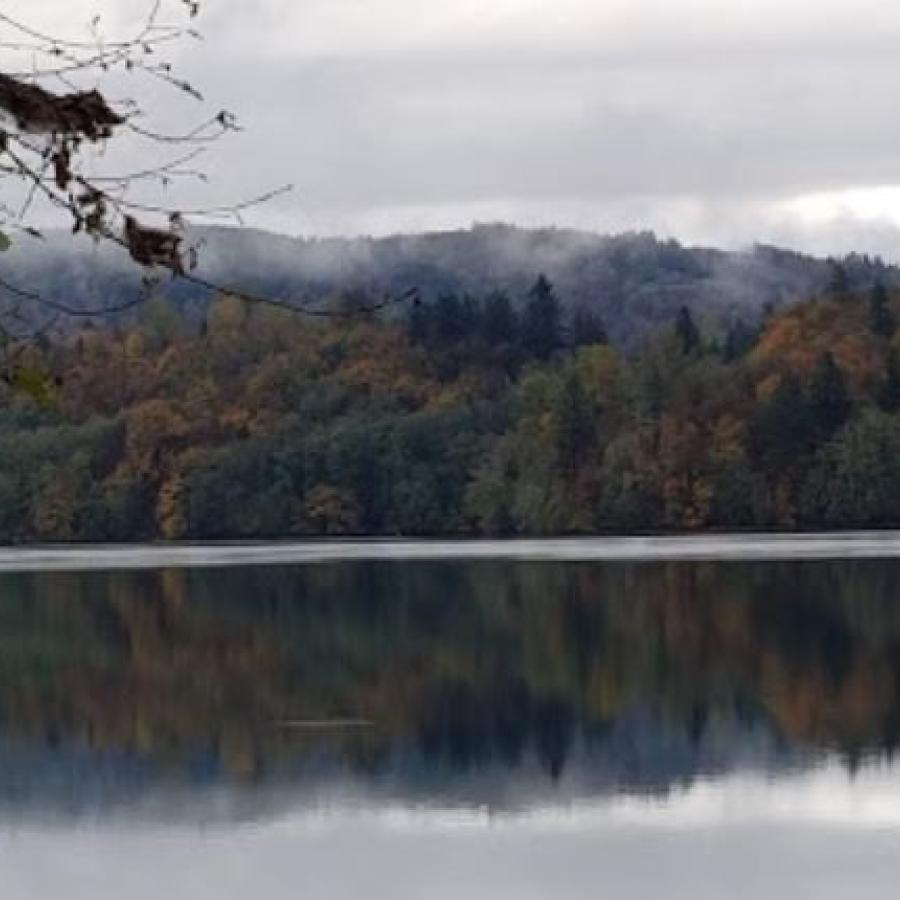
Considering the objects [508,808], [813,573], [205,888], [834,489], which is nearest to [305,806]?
[508,808]

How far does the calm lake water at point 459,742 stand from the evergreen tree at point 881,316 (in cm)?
2852

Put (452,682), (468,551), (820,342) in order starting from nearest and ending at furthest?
(452,682) → (468,551) → (820,342)

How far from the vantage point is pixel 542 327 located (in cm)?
8725

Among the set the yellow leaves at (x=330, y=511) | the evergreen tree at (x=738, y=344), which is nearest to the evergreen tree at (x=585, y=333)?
the evergreen tree at (x=738, y=344)

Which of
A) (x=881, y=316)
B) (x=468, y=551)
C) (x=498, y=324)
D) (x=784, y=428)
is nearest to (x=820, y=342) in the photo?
(x=881, y=316)

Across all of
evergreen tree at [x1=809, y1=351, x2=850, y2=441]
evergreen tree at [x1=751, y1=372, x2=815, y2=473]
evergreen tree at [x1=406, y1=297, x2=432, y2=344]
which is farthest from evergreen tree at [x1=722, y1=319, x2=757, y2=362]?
evergreen tree at [x1=406, y1=297, x2=432, y2=344]

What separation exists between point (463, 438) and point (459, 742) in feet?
165

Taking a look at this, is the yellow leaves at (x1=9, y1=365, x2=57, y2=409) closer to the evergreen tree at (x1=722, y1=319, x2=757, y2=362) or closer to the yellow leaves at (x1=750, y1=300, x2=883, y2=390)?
the yellow leaves at (x1=750, y1=300, x2=883, y2=390)

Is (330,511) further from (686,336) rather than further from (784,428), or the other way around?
(784,428)

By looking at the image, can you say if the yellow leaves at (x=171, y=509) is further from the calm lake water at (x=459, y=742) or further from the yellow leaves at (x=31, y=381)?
the yellow leaves at (x=31, y=381)

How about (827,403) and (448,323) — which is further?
(448,323)

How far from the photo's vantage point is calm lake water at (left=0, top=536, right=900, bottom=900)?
1752cm

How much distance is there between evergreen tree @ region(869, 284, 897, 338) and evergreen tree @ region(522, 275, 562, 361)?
14.2 m

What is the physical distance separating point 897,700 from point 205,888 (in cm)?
1103
